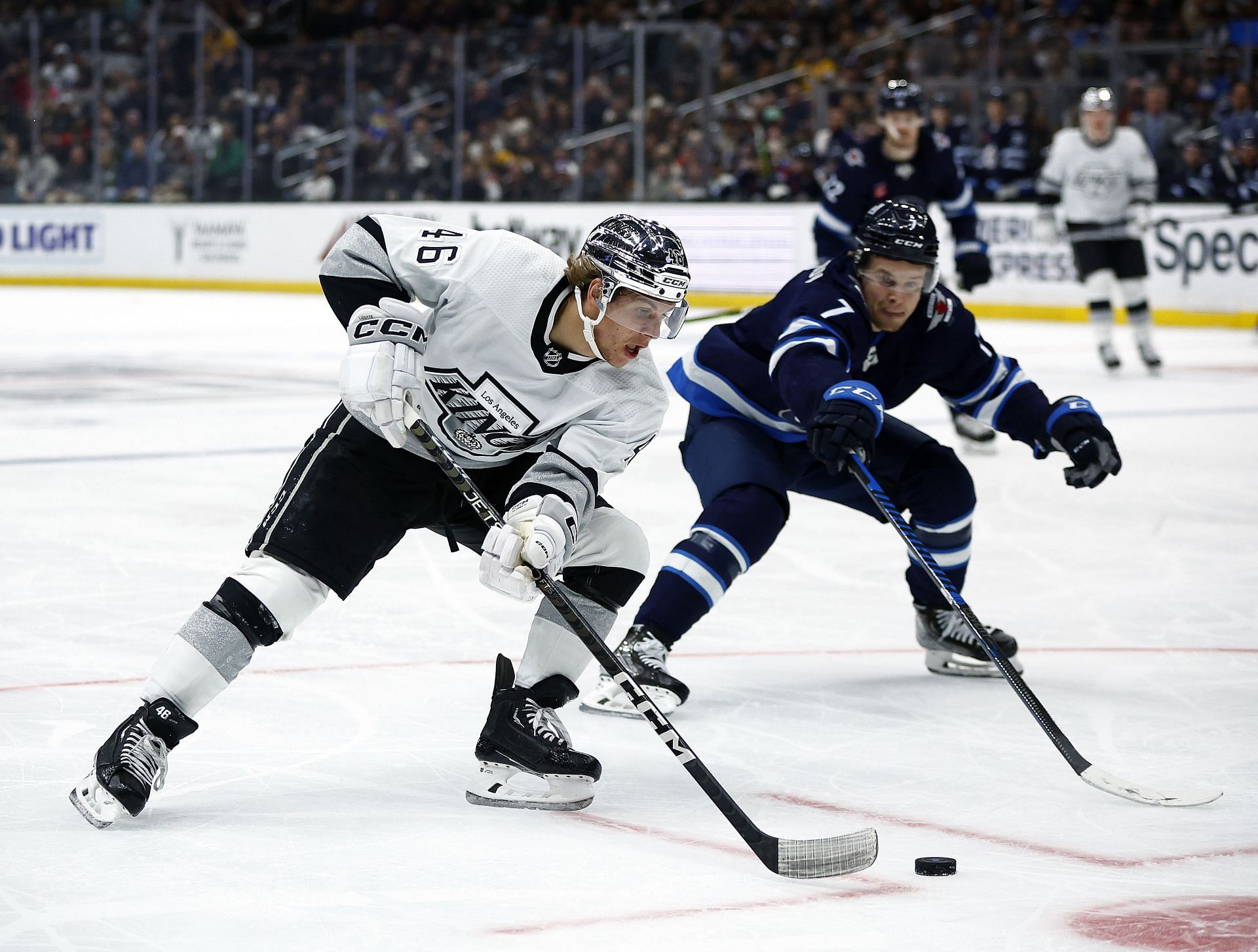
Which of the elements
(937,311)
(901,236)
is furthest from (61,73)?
(901,236)

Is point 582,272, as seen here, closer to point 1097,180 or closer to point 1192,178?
point 1097,180

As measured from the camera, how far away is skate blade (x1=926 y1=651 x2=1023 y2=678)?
377 centimetres

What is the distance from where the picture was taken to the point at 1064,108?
1326 cm

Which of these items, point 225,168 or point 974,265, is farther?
point 225,168

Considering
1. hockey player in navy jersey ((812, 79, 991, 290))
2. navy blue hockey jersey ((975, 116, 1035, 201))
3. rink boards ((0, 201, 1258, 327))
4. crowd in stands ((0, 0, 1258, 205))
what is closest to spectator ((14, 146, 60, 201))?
crowd in stands ((0, 0, 1258, 205))

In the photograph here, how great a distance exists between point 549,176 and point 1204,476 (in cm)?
1015

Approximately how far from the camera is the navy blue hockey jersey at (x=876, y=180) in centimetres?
665

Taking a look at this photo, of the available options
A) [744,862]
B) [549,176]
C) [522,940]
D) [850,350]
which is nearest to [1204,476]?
[850,350]

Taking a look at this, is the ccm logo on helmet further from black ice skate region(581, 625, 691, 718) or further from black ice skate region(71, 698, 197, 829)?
black ice skate region(581, 625, 691, 718)

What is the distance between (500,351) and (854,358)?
0.94 m

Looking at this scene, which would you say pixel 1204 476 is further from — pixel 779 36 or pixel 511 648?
pixel 779 36

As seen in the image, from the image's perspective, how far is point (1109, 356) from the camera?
9.76 m

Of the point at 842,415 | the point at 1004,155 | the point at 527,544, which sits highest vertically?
the point at 1004,155

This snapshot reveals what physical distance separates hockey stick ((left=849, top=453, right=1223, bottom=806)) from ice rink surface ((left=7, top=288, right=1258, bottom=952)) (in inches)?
1.2
